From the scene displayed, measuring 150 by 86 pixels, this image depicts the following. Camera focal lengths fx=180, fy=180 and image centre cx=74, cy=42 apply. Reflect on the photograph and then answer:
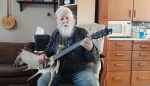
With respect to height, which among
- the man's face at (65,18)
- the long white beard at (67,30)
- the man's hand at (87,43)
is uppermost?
the man's face at (65,18)

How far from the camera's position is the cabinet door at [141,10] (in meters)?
3.31

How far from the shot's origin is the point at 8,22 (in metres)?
3.27

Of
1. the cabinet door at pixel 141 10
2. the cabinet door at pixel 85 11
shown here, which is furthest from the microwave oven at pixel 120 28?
the cabinet door at pixel 85 11

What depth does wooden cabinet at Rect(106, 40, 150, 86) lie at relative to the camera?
3031 mm

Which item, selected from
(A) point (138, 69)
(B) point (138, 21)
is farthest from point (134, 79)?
(B) point (138, 21)

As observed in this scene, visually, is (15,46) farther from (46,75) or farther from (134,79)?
(134,79)

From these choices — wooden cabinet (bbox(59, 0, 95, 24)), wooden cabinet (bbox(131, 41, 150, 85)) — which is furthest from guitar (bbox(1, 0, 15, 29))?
wooden cabinet (bbox(131, 41, 150, 85))

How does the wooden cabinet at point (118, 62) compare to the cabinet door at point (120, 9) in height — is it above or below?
below

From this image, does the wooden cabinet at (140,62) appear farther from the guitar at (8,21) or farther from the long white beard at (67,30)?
the guitar at (8,21)

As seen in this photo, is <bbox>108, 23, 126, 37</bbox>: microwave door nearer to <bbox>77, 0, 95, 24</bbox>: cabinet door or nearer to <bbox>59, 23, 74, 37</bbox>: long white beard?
<bbox>77, 0, 95, 24</bbox>: cabinet door

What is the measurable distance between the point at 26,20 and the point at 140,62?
7.14 ft

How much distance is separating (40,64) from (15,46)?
1236 mm

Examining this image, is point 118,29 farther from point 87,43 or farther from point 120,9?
point 87,43

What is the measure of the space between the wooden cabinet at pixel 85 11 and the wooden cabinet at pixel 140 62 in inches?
41.8
